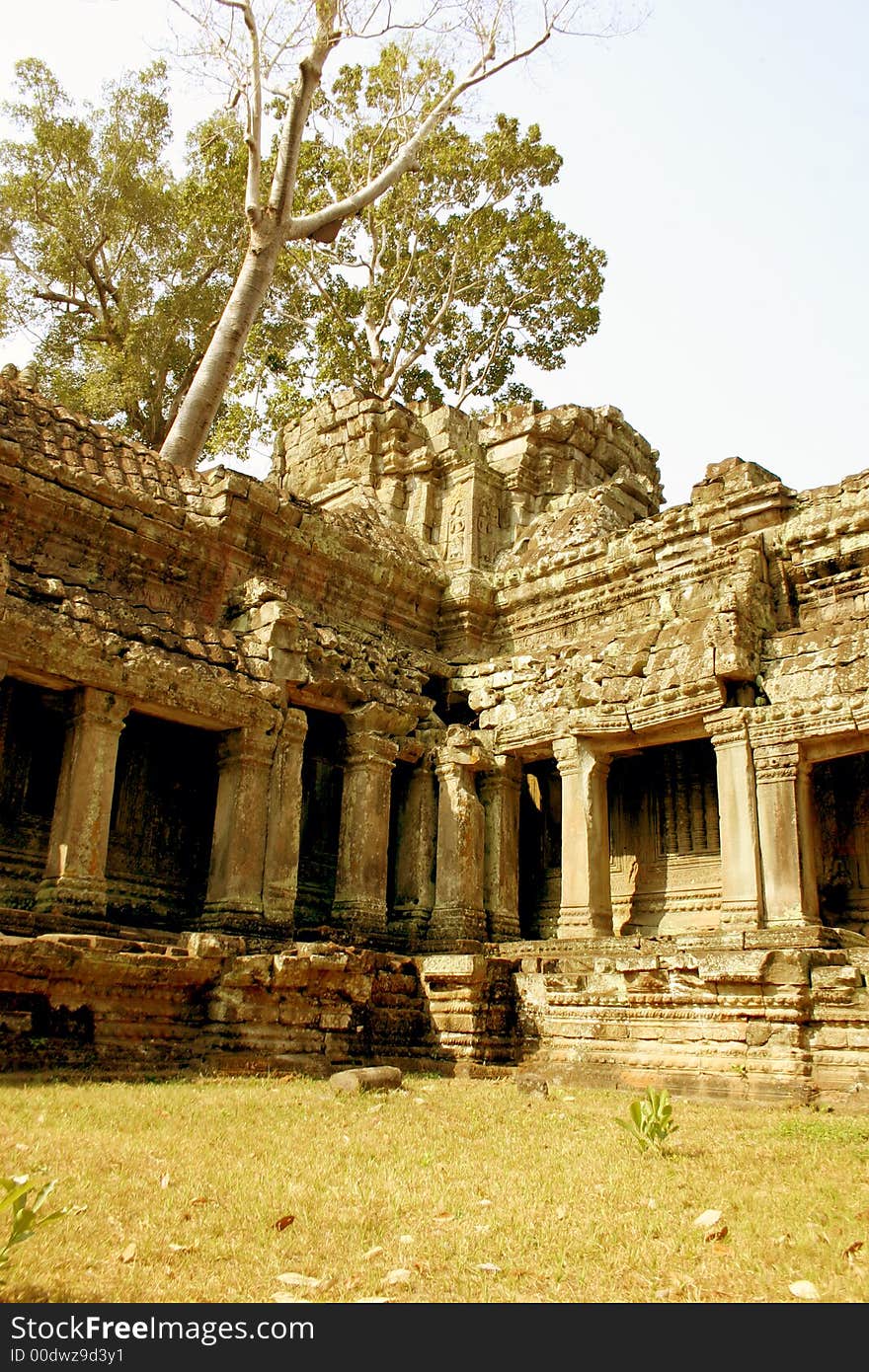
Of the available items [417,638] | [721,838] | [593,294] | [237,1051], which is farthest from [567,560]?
[593,294]

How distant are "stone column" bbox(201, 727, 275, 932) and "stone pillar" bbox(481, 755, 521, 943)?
3.13m

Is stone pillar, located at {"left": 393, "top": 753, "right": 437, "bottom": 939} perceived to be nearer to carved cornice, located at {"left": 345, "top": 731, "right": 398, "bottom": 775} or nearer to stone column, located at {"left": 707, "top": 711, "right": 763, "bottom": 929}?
carved cornice, located at {"left": 345, "top": 731, "right": 398, "bottom": 775}

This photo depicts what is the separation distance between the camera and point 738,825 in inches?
425

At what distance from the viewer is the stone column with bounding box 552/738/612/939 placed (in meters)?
11.8

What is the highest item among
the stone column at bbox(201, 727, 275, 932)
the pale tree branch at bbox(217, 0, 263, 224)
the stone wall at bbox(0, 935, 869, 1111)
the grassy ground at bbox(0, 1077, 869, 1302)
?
the pale tree branch at bbox(217, 0, 263, 224)

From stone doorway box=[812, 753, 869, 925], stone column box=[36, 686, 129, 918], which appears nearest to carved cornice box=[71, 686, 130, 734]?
stone column box=[36, 686, 129, 918]

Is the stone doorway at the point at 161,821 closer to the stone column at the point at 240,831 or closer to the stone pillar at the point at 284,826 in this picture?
the stone column at the point at 240,831

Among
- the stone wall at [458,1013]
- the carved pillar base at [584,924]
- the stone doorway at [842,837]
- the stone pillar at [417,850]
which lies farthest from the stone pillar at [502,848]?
the stone doorway at [842,837]

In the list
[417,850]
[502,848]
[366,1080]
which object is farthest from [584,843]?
[366,1080]

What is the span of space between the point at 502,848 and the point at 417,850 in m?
1.08

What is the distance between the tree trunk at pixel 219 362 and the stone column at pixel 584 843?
9.85 meters

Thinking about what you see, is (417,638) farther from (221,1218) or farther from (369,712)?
(221,1218)

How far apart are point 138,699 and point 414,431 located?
9.78 metres

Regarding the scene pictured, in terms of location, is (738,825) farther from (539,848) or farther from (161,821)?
(161,821)
